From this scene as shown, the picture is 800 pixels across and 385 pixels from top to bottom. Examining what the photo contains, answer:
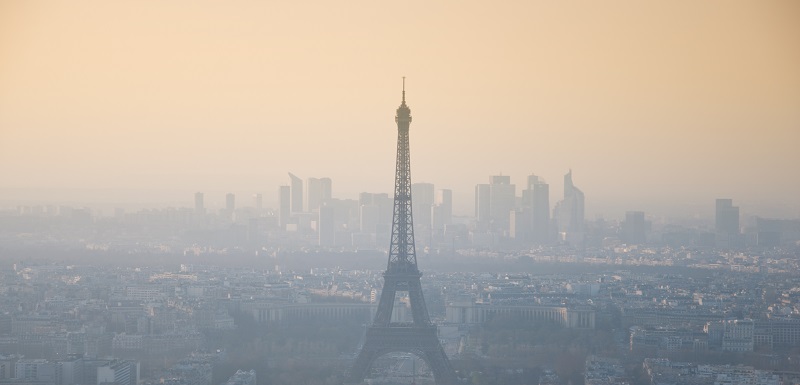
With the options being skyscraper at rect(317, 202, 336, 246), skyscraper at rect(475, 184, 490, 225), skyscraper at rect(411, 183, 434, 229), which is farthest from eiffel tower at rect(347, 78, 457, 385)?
skyscraper at rect(475, 184, 490, 225)

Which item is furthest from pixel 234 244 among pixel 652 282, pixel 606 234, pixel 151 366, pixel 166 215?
pixel 151 366

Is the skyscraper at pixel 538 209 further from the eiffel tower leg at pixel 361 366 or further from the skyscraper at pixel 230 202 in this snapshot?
the eiffel tower leg at pixel 361 366

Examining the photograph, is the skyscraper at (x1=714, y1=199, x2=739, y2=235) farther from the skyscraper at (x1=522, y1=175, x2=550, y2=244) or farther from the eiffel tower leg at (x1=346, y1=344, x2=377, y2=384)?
the eiffel tower leg at (x1=346, y1=344, x2=377, y2=384)

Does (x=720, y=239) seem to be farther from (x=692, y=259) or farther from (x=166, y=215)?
(x=166, y=215)

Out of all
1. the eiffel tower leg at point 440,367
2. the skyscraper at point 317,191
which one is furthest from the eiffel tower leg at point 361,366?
the skyscraper at point 317,191

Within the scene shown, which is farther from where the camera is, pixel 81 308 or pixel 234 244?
pixel 234 244

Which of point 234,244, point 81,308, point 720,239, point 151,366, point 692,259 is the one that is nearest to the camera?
point 151,366
